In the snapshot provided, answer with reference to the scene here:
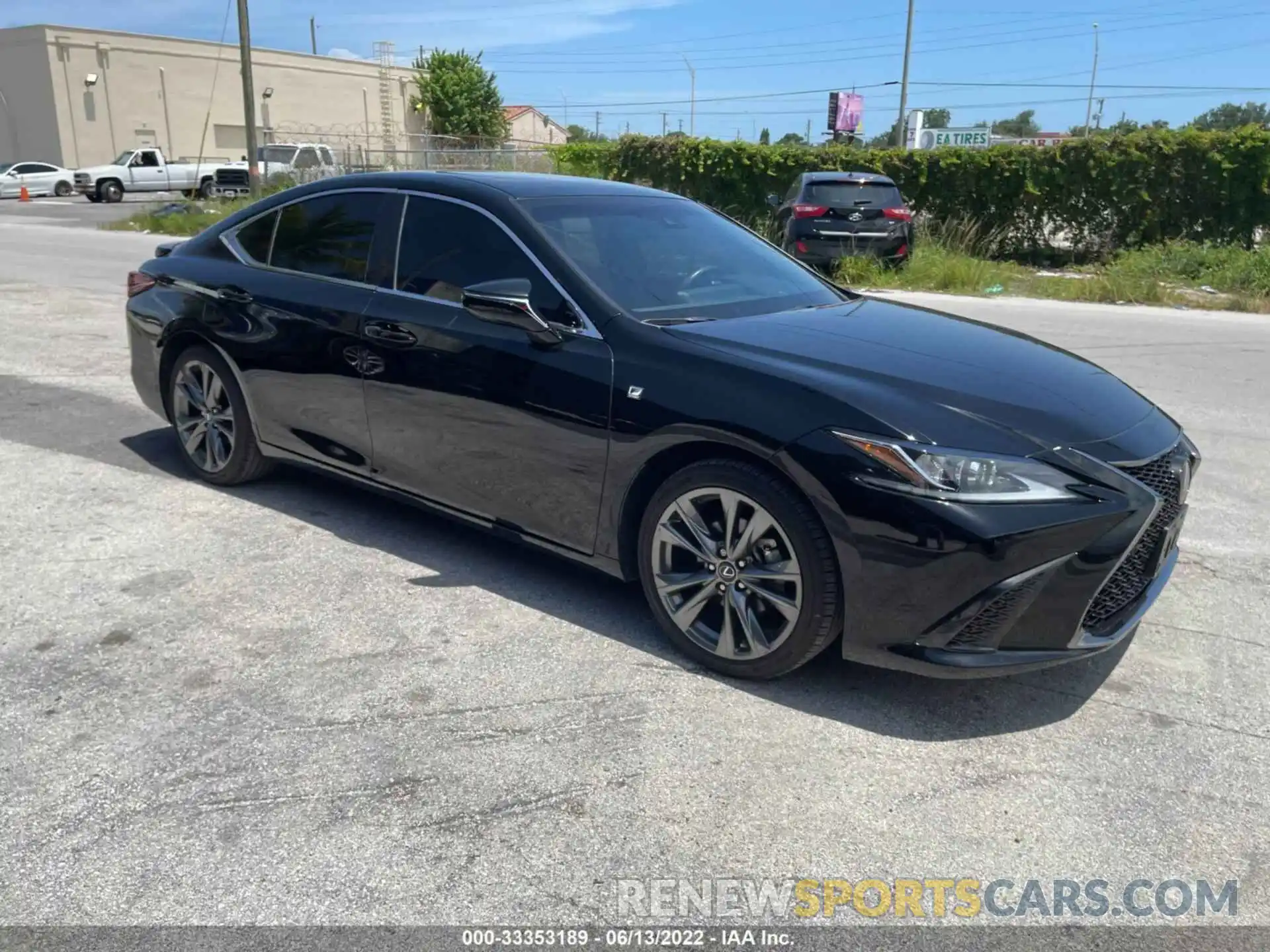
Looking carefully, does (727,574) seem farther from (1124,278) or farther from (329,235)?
(1124,278)

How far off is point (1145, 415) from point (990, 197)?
54.6 ft

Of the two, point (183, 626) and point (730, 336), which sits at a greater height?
point (730, 336)

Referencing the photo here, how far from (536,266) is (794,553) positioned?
1528mm

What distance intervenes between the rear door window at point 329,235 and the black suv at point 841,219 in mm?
11195

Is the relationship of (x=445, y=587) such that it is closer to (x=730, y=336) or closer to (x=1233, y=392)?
(x=730, y=336)

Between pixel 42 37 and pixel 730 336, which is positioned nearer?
pixel 730 336

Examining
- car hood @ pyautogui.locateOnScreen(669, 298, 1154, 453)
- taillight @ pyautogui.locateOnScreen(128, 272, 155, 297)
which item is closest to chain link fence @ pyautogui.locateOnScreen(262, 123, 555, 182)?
taillight @ pyautogui.locateOnScreen(128, 272, 155, 297)

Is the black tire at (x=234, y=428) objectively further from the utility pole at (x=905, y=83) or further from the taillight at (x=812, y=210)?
the utility pole at (x=905, y=83)

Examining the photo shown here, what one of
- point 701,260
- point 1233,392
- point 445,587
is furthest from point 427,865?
point 1233,392

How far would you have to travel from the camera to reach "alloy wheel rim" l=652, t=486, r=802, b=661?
350 centimetres

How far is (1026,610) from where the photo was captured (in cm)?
322

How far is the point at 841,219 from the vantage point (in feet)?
51.2

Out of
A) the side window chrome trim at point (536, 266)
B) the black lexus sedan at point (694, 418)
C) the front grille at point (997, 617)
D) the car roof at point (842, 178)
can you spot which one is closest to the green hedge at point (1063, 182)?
the car roof at point (842, 178)

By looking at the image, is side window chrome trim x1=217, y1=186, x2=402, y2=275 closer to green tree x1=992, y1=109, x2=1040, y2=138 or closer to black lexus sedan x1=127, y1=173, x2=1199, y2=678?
black lexus sedan x1=127, y1=173, x2=1199, y2=678
